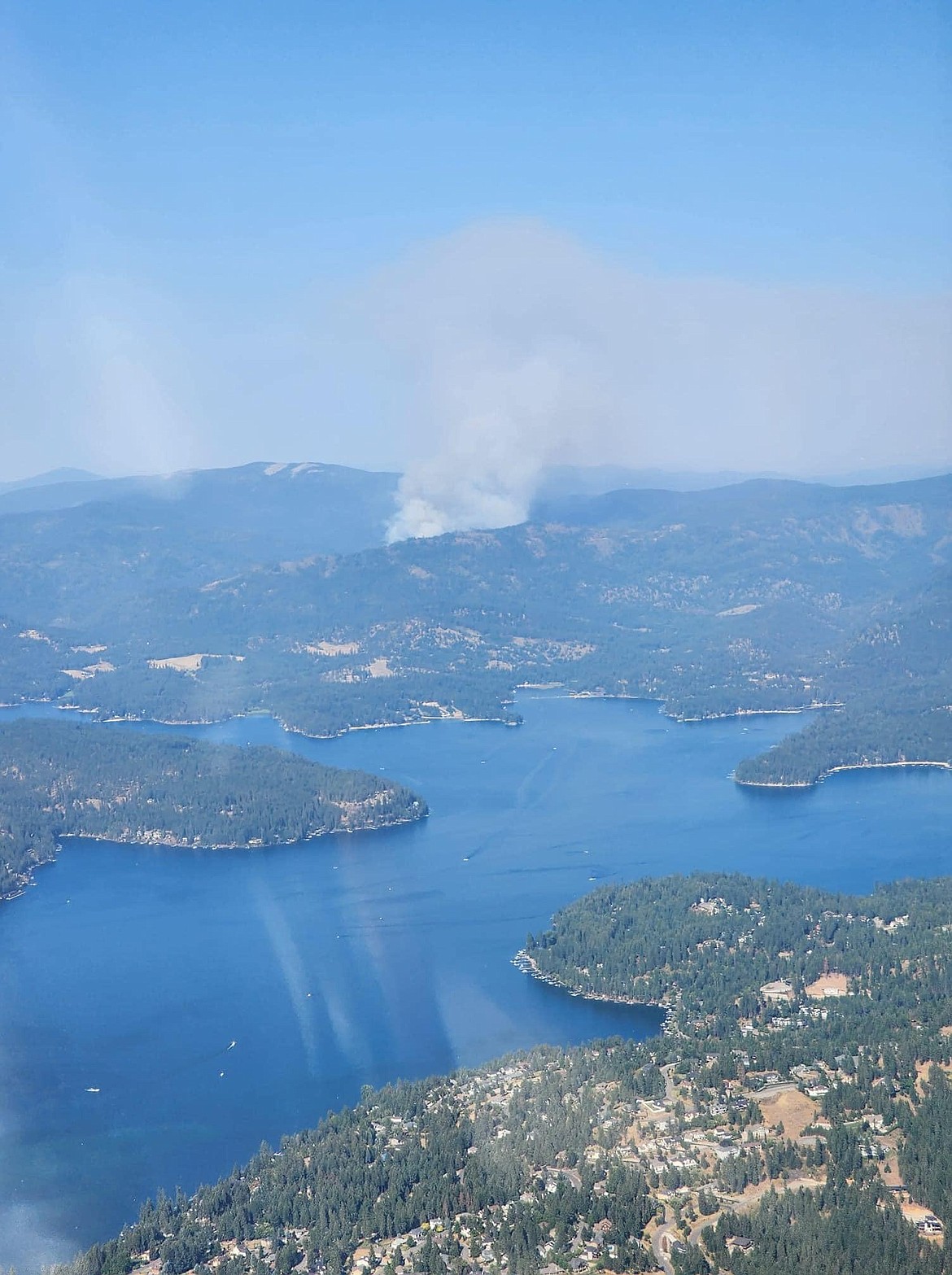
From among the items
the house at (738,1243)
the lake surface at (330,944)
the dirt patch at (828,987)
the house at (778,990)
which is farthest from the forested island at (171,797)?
the house at (738,1243)

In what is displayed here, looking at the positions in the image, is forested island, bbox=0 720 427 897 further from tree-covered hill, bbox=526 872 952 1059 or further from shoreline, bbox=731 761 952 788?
tree-covered hill, bbox=526 872 952 1059

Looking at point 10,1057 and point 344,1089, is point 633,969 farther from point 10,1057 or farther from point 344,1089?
point 10,1057

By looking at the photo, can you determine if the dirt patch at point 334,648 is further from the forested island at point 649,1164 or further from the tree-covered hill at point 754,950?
the forested island at point 649,1164

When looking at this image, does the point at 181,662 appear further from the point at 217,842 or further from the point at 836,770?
the point at 836,770

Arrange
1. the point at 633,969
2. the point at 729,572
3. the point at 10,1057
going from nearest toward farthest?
the point at 10,1057
the point at 633,969
the point at 729,572

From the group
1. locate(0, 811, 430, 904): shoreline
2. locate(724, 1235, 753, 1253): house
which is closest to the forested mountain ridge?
locate(0, 811, 430, 904): shoreline

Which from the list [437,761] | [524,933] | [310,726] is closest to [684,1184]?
[524,933]

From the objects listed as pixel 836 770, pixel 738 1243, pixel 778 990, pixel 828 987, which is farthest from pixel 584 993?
pixel 836 770
